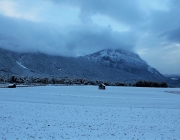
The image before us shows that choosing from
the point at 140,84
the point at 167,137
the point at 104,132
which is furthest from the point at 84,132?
the point at 140,84

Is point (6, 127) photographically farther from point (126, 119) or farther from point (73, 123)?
point (126, 119)

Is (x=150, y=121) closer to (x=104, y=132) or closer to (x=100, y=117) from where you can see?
(x=100, y=117)

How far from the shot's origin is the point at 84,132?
14.4 meters

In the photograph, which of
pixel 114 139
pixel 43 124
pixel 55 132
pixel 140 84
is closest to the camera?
pixel 114 139

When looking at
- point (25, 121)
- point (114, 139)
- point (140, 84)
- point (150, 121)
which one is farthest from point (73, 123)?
point (140, 84)

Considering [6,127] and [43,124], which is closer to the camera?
[6,127]

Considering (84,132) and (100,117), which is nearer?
(84,132)

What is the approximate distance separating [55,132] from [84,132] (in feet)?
5.73

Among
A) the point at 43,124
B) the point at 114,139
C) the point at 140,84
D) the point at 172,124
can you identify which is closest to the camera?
the point at 114,139

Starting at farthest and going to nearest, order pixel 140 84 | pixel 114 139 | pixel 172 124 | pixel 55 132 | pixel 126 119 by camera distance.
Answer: pixel 140 84, pixel 126 119, pixel 172 124, pixel 55 132, pixel 114 139

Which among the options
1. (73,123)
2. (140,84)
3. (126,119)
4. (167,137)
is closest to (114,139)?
(167,137)

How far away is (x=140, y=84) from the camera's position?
15088cm

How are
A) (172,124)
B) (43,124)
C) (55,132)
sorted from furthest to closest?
(172,124) < (43,124) < (55,132)

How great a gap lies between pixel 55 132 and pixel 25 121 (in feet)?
12.5
